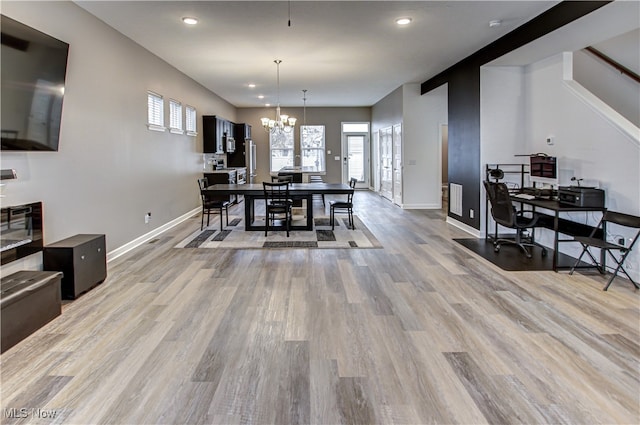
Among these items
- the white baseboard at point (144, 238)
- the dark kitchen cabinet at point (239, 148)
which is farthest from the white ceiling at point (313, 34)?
the dark kitchen cabinet at point (239, 148)

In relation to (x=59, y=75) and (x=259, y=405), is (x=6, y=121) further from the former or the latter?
(x=259, y=405)

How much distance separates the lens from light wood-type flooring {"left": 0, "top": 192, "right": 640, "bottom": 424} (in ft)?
6.89

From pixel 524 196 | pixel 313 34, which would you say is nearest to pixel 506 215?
pixel 524 196

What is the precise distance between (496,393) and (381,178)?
10.4 metres

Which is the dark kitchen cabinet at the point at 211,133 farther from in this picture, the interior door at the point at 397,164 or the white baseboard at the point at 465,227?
the white baseboard at the point at 465,227

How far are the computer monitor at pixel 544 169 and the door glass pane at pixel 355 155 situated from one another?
845 cm

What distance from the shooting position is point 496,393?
2223 mm

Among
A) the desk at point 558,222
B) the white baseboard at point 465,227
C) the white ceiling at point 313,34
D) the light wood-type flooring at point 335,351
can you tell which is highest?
the white ceiling at point 313,34

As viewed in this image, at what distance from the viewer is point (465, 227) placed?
23.0 feet

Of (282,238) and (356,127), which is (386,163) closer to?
(356,127)

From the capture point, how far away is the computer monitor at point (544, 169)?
5148 millimetres

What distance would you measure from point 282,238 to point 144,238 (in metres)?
2.05

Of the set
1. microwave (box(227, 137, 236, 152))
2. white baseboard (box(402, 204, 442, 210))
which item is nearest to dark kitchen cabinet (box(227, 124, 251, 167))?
microwave (box(227, 137, 236, 152))

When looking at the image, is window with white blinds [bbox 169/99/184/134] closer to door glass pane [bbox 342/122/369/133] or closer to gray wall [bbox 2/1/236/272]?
gray wall [bbox 2/1/236/272]
